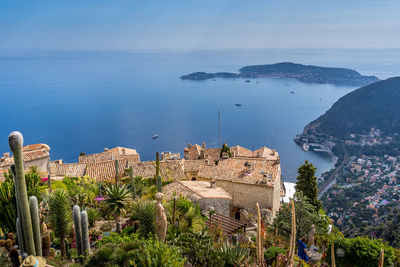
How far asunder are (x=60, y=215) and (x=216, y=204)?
899 centimetres

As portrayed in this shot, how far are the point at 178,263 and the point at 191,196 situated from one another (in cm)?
967

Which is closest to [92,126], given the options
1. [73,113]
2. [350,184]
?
[73,113]

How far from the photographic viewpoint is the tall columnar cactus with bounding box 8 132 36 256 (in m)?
7.94

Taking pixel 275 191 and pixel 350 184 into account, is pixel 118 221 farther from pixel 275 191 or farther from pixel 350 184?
pixel 350 184

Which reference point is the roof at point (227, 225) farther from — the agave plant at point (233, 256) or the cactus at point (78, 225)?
the cactus at point (78, 225)

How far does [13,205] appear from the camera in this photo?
33.4 ft

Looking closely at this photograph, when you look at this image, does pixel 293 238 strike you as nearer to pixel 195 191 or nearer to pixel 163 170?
pixel 195 191

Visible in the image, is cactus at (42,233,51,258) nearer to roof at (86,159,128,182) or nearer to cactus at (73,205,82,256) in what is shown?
cactus at (73,205,82,256)

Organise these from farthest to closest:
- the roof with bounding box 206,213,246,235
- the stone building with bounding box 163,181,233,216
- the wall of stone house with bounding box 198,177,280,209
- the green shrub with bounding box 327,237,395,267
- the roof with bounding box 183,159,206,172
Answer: the roof with bounding box 183,159,206,172, the wall of stone house with bounding box 198,177,280,209, the stone building with bounding box 163,181,233,216, the roof with bounding box 206,213,246,235, the green shrub with bounding box 327,237,395,267

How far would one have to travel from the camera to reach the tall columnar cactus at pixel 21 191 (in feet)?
26.0

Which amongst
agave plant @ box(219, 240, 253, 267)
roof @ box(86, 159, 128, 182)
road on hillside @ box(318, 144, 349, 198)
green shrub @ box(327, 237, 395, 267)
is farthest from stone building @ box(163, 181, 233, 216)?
road on hillside @ box(318, 144, 349, 198)

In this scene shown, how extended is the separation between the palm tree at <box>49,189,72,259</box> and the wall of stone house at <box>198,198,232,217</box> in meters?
7.86

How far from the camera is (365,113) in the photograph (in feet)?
376

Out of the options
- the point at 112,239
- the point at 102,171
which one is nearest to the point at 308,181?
the point at 102,171
